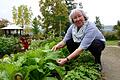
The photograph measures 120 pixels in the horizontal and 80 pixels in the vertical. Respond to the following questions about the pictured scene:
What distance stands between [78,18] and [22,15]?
146ft

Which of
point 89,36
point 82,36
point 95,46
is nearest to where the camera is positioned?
point 89,36

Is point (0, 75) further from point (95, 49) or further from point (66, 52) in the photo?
point (66, 52)

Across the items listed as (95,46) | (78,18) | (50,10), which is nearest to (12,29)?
(50,10)

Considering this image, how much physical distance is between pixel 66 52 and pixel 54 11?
3200 centimetres

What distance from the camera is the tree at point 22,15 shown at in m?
49.4

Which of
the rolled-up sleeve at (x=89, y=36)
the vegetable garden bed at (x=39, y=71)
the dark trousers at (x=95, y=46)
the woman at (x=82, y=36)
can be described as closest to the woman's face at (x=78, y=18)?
the woman at (x=82, y=36)

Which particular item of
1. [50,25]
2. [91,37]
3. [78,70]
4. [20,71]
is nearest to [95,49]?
[91,37]

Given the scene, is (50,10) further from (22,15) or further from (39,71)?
(39,71)

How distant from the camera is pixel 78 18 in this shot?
18.4 ft

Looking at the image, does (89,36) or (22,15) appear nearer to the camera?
(89,36)

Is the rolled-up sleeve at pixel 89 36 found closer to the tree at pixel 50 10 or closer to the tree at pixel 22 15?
the tree at pixel 50 10

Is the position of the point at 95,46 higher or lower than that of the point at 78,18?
lower

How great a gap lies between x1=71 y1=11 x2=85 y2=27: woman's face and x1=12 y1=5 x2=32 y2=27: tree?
4344cm

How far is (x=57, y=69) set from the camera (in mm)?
4617
